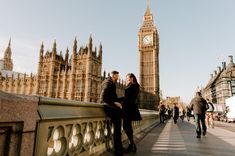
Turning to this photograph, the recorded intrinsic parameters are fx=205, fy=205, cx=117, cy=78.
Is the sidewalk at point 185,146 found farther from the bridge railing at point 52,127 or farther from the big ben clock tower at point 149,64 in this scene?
the big ben clock tower at point 149,64

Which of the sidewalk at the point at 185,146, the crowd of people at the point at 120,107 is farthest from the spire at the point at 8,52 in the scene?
the crowd of people at the point at 120,107

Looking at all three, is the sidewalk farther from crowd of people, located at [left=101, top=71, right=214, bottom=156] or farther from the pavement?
crowd of people, located at [left=101, top=71, right=214, bottom=156]

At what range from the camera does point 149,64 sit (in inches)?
3474

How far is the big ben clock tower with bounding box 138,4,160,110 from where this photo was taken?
3297 inches

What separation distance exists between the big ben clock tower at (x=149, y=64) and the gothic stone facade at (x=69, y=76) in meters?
31.6

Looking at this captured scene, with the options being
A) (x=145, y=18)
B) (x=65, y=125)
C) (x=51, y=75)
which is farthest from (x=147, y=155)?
(x=145, y=18)

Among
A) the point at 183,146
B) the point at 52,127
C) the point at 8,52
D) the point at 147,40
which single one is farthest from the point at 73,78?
the point at 8,52

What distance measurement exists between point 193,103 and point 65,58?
58.2m

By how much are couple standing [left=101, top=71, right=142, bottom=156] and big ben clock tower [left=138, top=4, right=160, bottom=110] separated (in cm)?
7751

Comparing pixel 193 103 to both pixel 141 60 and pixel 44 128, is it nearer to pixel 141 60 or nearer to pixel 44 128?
pixel 44 128

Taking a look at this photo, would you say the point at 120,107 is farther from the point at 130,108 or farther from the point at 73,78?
the point at 73,78

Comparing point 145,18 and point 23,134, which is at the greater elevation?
point 145,18

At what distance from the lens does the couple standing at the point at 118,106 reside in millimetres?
4527

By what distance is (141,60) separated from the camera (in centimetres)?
8912
